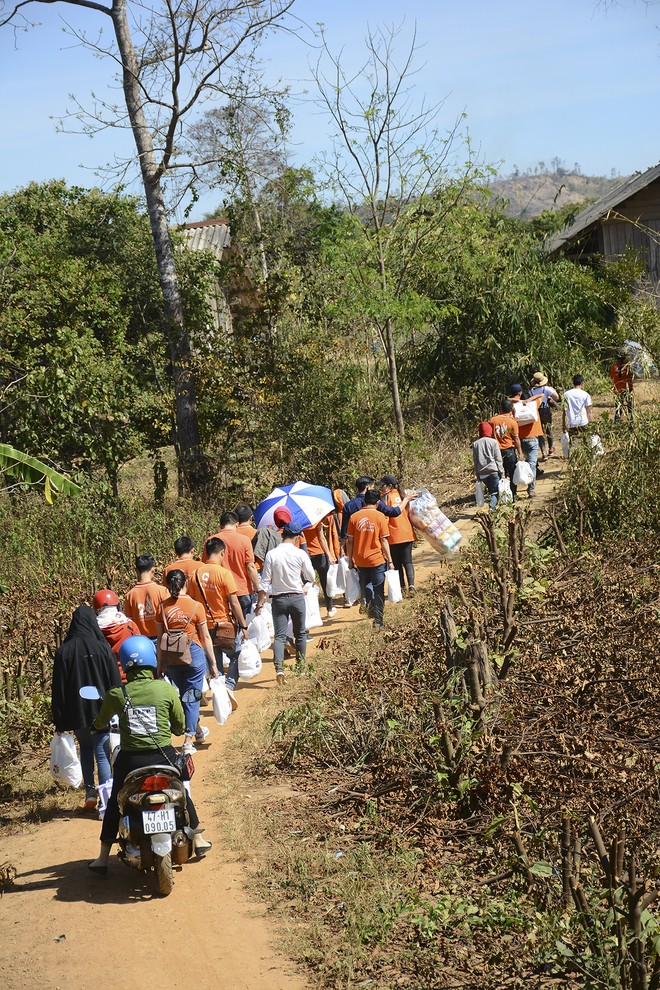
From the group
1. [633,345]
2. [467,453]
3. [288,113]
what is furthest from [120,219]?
[633,345]

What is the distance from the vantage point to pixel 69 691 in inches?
322

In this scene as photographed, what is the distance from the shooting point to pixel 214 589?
9.95 meters

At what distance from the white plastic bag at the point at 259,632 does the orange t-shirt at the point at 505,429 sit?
5685 millimetres

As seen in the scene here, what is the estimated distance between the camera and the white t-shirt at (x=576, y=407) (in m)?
16.4

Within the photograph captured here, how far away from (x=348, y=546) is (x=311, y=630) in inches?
45.5

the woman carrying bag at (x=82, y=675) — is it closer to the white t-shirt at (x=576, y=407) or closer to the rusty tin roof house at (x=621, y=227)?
the white t-shirt at (x=576, y=407)

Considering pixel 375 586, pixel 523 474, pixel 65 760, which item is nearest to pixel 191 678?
pixel 65 760

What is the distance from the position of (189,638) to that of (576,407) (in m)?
9.55

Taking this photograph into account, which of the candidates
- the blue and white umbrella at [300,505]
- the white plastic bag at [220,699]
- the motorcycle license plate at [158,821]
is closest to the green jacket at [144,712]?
the motorcycle license plate at [158,821]

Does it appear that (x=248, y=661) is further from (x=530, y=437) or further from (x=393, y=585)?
(x=530, y=437)

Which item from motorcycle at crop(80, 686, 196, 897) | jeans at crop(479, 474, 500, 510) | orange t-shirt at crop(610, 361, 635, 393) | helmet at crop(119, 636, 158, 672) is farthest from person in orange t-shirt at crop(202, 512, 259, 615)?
orange t-shirt at crop(610, 361, 635, 393)

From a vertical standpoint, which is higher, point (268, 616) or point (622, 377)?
point (622, 377)

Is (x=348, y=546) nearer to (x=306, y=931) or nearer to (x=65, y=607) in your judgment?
(x=65, y=607)

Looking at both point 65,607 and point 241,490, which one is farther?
point 241,490
